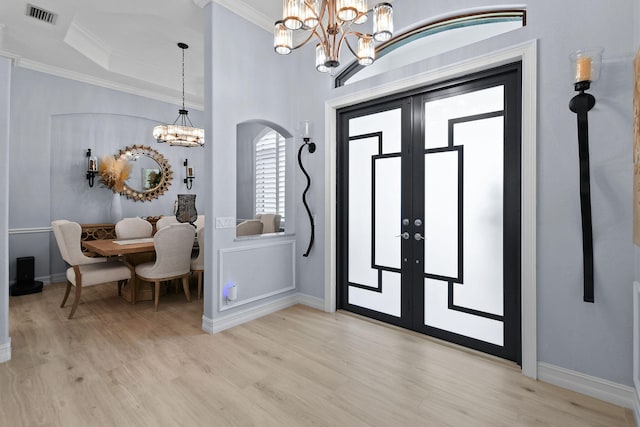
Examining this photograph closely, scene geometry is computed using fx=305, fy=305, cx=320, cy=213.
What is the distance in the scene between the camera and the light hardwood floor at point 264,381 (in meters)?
Answer: 1.81

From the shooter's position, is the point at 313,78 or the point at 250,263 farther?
the point at 313,78

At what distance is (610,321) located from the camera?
6.32 ft

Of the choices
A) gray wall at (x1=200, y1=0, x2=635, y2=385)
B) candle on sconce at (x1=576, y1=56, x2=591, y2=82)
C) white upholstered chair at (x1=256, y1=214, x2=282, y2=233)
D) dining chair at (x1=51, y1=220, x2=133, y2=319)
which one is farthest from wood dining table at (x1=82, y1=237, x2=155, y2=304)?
candle on sconce at (x1=576, y1=56, x2=591, y2=82)

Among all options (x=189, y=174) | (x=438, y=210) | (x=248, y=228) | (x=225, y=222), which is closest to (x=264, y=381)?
(x=225, y=222)

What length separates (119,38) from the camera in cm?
421

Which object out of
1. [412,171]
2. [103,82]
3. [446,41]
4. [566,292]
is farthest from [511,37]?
[103,82]

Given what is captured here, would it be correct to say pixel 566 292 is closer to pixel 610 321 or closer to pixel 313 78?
pixel 610 321

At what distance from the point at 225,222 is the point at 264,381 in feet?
5.10

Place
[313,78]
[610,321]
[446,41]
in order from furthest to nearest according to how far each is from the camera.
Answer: [313,78], [446,41], [610,321]

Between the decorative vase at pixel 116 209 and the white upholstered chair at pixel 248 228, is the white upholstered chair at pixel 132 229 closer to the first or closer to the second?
the decorative vase at pixel 116 209

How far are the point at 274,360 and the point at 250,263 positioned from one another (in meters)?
1.17

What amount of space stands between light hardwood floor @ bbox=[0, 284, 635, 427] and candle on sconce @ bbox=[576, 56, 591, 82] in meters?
2.01

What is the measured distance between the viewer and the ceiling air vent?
3385mm

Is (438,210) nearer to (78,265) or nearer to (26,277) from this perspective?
(78,265)
